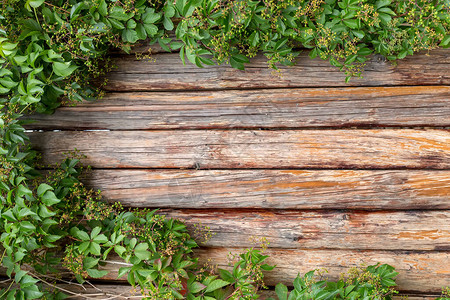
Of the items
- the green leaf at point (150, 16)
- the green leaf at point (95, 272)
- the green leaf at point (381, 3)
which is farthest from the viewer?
the green leaf at point (95, 272)

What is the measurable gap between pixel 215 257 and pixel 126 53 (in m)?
1.16

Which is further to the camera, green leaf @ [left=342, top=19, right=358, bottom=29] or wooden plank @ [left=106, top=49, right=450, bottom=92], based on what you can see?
wooden plank @ [left=106, top=49, right=450, bottom=92]

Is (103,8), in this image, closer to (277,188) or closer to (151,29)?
(151,29)

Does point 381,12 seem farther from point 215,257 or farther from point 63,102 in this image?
point 63,102

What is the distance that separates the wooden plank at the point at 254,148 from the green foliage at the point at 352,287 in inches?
19.5

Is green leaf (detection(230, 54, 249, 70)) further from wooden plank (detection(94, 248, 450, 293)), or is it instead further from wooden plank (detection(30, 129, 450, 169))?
wooden plank (detection(94, 248, 450, 293))

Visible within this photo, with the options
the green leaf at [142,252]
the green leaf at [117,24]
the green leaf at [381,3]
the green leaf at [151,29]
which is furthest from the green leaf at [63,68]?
the green leaf at [381,3]

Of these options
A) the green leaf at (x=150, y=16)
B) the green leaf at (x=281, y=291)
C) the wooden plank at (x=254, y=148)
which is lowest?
the green leaf at (x=281, y=291)

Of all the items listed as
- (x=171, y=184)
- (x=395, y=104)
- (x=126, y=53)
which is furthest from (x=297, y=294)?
(x=126, y=53)

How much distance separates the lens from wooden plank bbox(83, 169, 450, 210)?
1.78 meters

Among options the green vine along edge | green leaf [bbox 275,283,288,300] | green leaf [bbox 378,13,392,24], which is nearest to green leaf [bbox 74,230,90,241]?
the green vine along edge

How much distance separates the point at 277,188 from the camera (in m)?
1.84

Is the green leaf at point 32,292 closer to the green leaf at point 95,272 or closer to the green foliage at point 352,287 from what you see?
the green leaf at point 95,272

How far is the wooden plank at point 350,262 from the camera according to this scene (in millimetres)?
1792
